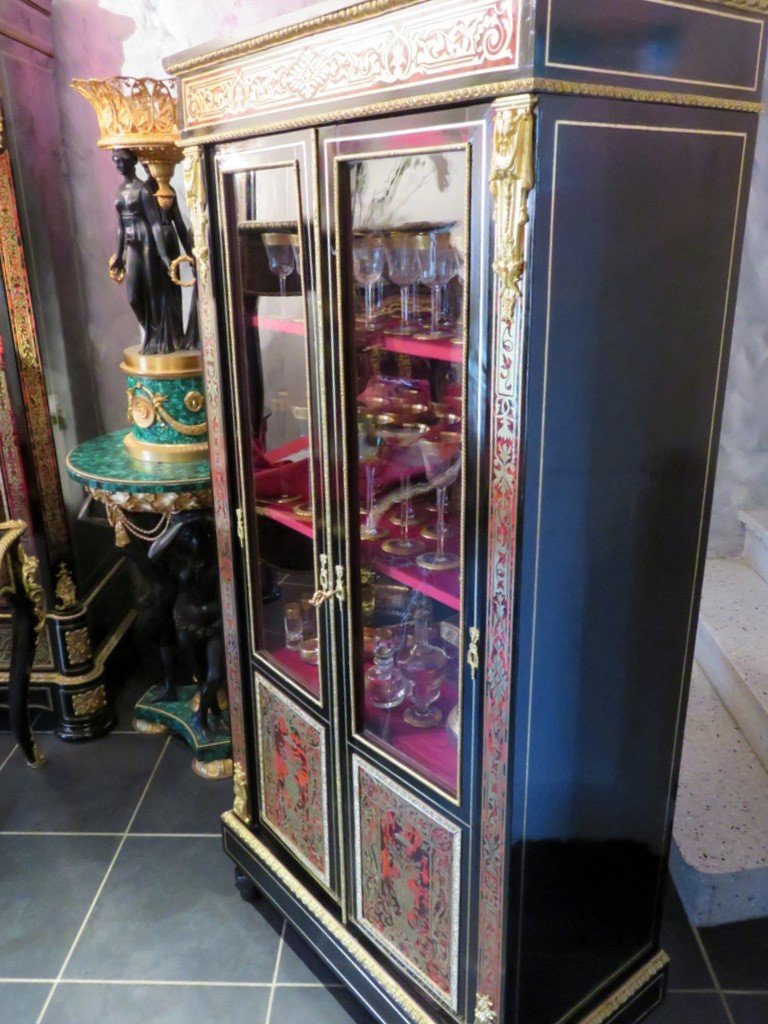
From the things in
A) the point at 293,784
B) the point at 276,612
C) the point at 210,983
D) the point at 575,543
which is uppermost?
the point at 575,543

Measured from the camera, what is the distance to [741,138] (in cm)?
120

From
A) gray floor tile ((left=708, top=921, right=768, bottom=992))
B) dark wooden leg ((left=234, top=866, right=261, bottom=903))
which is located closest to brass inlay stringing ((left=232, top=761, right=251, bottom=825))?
dark wooden leg ((left=234, top=866, right=261, bottom=903))

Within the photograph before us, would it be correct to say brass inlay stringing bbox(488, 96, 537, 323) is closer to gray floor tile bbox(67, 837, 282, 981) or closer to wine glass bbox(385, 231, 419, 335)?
wine glass bbox(385, 231, 419, 335)

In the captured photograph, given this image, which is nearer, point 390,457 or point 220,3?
point 390,457

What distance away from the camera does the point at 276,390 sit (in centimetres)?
161

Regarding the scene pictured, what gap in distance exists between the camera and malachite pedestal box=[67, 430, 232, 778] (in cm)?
221

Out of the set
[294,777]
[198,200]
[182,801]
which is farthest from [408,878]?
[198,200]

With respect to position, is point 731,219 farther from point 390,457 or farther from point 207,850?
point 207,850

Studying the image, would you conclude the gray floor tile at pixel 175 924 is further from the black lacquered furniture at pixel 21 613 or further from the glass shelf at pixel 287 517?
the glass shelf at pixel 287 517

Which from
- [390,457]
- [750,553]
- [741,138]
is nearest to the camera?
[741,138]

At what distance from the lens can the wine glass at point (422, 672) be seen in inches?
58.6

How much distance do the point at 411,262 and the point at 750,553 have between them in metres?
2.05

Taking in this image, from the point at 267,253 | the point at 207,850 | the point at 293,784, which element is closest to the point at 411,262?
the point at 267,253

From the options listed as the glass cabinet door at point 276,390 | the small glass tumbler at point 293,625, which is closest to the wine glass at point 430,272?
the glass cabinet door at point 276,390
